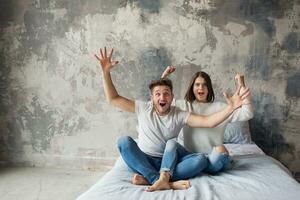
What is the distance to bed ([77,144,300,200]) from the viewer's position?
79.4 inches

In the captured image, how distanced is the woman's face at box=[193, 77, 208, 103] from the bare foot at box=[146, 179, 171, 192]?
0.81m

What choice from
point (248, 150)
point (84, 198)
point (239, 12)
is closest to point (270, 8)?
point (239, 12)

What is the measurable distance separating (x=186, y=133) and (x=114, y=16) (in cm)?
155

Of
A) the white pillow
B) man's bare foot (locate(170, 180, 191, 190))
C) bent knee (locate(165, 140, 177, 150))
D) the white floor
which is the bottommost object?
the white floor

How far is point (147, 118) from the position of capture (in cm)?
255

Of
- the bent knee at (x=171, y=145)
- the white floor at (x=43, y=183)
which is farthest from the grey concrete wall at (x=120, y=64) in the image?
the bent knee at (x=171, y=145)

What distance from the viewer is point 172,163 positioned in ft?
7.57

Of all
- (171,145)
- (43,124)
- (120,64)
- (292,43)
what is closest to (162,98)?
(171,145)

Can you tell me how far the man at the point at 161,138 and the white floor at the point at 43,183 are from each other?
0.92 metres

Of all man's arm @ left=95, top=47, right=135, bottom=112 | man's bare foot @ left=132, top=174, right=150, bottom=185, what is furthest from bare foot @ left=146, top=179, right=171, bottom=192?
man's arm @ left=95, top=47, right=135, bottom=112

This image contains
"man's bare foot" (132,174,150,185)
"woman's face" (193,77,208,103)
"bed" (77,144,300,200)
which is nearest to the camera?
"bed" (77,144,300,200)

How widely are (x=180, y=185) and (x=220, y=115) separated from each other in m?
0.56

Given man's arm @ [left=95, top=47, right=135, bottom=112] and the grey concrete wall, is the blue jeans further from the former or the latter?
the grey concrete wall

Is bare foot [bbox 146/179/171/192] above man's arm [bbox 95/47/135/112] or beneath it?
beneath
